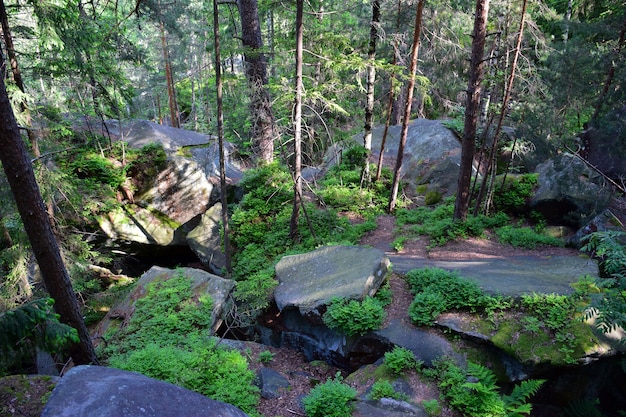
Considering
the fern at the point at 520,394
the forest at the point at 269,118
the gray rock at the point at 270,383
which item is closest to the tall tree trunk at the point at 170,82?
the forest at the point at 269,118

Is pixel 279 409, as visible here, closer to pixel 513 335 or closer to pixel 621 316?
pixel 513 335

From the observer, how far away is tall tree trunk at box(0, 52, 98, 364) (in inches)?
203

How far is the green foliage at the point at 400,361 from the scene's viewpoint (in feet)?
20.5

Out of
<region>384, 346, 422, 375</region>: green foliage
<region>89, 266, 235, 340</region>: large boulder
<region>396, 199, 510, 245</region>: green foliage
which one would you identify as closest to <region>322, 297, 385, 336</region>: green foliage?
<region>384, 346, 422, 375</region>: green foliage

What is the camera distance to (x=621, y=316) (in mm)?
5004

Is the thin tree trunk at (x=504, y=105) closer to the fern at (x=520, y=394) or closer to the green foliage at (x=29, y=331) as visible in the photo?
the fern at (x=520, y=394)

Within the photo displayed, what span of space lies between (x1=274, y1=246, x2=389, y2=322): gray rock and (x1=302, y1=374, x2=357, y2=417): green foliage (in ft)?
5.60

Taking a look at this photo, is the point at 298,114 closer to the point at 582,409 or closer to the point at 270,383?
the point at 270,383

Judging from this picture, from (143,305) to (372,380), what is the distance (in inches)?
234

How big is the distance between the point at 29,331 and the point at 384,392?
4.92 metres

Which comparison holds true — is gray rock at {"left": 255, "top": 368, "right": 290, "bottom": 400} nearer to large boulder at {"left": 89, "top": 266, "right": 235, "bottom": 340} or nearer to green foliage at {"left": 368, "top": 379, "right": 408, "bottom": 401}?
green foliage at {"left": 368, "top": 379, "right": 408, "bottom": 401}

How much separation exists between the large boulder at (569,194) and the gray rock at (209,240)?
11.1 metres

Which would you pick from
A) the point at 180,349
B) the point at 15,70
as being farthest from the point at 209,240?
the point at 15,70

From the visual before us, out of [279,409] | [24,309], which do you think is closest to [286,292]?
[279,409]
